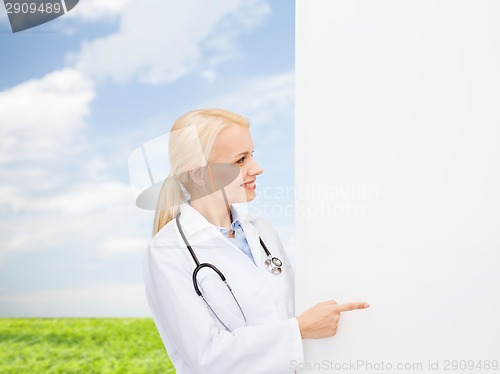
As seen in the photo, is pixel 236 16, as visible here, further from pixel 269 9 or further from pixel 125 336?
pixel 125 336

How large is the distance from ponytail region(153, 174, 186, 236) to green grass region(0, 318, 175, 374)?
12.8 feet

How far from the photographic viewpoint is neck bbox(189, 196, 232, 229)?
1.36 metres

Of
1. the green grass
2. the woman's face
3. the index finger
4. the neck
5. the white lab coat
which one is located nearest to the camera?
the index finger

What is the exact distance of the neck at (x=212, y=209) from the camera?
1360 mm

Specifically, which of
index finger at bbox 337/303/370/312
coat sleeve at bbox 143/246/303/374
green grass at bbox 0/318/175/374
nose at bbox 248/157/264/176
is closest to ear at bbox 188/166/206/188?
nose at bbox 248/157/264/176

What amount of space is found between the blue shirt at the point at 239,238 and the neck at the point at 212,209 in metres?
0.02

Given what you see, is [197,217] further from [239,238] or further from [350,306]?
[350,306]

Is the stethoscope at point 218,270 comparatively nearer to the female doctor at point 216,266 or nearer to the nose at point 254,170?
Result: the female doctor at point 216,266

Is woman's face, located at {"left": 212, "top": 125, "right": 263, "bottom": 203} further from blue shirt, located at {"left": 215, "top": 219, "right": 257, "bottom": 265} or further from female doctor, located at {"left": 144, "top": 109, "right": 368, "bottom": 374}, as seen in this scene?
blue shirt, located at {"left": 215, "top": 219, "right": 257, "bottom": 265}

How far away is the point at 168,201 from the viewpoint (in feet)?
4.53

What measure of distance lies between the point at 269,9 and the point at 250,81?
655 millimetres

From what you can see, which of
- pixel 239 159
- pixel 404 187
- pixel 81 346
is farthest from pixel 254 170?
pixel 81 346

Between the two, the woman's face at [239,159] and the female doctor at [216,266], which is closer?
the female doctor at [216,266]

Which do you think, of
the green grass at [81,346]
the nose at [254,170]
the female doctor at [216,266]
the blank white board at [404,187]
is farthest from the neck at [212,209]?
the green grass at [81,346]
